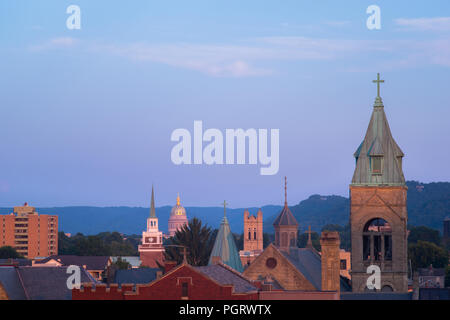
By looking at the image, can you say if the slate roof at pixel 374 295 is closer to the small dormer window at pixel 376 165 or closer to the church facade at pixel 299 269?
the church facade at pixel 299 269

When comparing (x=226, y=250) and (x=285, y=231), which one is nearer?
(x=226, y=250)

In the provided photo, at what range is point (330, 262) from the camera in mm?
95812

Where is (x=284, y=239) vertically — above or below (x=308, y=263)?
above

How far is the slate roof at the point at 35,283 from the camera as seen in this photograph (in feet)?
325

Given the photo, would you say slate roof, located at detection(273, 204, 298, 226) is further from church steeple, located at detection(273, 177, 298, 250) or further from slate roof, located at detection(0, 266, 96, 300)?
slate roof, located at detection(0, 266, 96, 300)

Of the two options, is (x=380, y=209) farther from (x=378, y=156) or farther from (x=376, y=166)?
(x=378, y=156)

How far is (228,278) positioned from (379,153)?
21.3 meters

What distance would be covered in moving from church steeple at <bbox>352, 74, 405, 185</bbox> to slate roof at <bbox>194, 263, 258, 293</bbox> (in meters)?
16.6

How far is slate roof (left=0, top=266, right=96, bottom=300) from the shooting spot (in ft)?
325

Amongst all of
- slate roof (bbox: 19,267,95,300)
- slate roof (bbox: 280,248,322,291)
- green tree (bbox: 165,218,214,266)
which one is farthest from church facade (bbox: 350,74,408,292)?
green tree (bbox: 165,218,214,266)

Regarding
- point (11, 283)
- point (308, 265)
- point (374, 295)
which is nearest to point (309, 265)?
point (308, 265)

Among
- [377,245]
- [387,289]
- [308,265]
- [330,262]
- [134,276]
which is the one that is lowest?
[387,289]
